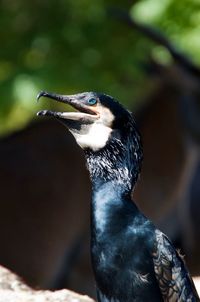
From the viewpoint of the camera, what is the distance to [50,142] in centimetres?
1145

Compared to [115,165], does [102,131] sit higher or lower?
higher

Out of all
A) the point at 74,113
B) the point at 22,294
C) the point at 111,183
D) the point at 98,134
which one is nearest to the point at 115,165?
the point at 111,183

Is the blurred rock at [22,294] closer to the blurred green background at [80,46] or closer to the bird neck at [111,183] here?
the bird neck at [111,183]

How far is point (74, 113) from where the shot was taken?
14.6ft

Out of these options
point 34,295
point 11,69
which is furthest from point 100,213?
point 11,69

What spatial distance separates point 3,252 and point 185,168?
6.94 ft

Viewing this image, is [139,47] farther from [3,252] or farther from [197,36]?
[3,252]

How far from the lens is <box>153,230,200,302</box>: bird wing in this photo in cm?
457

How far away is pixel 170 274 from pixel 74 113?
0.72 m

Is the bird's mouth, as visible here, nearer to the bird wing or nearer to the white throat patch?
the white throat patch

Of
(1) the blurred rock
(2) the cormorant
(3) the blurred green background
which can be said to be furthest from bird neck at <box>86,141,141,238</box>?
(3) the blurred green background

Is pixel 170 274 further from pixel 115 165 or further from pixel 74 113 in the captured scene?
pixel 74 113

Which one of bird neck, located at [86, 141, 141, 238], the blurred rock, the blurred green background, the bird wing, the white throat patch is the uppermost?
the white throat patch

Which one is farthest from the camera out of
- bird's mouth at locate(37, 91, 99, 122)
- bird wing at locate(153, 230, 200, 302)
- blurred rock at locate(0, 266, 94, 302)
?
blurred rock at locate(0, 266, 94, 302)
